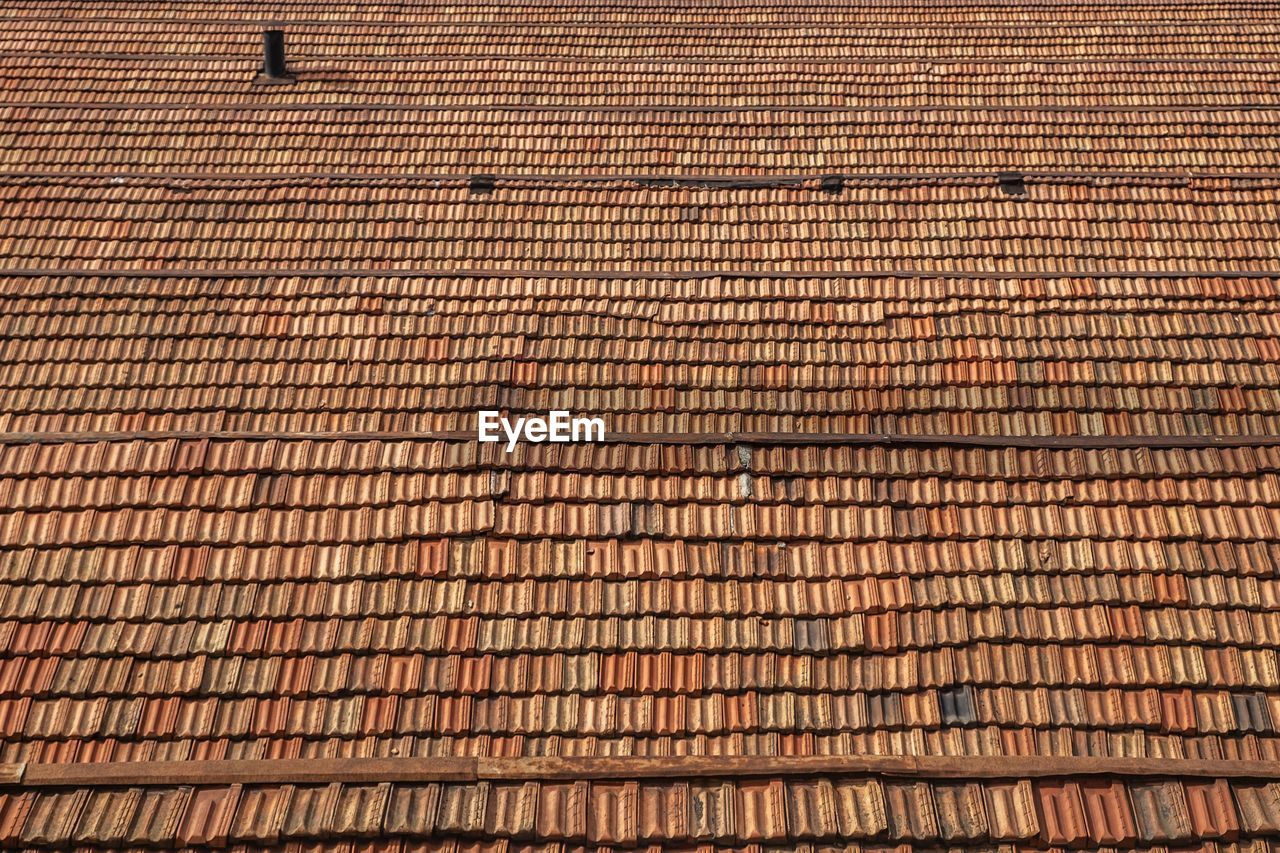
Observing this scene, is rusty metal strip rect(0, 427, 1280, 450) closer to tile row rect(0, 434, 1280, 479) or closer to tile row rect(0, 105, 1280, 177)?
tile row rect(0, 434, 1280, 479)

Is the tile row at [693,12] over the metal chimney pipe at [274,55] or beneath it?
over

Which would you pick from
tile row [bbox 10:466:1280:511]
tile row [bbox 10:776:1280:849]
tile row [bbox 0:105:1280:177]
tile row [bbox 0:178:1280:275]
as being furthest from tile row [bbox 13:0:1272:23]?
tile row [bbox 10:776:1280:849]

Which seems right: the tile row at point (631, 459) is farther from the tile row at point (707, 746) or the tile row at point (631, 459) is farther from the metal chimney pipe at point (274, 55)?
the metal chimney pipe at point (274, 55)

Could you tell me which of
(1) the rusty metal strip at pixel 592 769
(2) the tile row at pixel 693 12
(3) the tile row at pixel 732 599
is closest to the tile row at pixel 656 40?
(2) the tile row at pixel 693 12

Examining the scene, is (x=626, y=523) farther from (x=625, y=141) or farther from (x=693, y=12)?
(x=693, y=12)

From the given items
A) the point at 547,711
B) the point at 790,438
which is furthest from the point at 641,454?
the point at 547,711

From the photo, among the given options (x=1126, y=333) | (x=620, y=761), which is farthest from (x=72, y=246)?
(x=1126, y=333)
